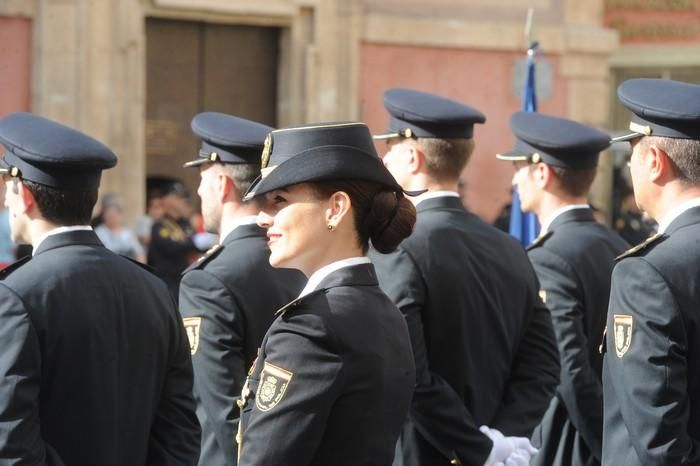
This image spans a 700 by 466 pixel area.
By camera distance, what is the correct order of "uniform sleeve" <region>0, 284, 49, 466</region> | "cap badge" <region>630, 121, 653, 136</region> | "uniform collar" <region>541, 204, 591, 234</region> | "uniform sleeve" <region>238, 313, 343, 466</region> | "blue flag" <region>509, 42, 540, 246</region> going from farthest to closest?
1. "blue flag" <region>509, 42, 540, 246</region>
2. "uniform collar" <region>541, 204, 591, 234</region>
3. "cap badge" <region>630, 121, 653, 136</region>
4. "uniform sleeve" <region>0, 284, 49, 466</region>
5. "uniform sleeve" <region>238, 313, 343, 466</region>

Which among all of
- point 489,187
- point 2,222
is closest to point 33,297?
point 2,222

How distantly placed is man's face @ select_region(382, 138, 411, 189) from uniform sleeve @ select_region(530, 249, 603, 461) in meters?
0.75

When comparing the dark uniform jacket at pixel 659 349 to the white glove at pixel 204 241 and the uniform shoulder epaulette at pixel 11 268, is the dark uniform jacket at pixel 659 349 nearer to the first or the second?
the uniform shoulder epaulette at pixel 11 268

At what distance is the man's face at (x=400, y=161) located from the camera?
16.3 feet

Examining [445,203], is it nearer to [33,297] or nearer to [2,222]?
[33,297]

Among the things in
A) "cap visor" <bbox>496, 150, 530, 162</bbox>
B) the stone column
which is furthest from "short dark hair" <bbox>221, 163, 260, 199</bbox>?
the stone column

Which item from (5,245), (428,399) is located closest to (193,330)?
(428,399)

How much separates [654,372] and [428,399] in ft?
3.52

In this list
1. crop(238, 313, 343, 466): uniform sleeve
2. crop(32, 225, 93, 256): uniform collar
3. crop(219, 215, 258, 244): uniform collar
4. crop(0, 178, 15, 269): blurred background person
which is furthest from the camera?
crop(0, 178, 15, 269): blurred background person

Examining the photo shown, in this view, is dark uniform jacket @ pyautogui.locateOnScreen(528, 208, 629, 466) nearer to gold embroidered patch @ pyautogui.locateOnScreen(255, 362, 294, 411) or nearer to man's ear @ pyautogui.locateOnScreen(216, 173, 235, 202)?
man's ear @ pyautogui.locateOnScreen(216, 173, 235, 202)

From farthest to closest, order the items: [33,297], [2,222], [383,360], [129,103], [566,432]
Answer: [129,103] < [2,222] < [566,432] < [33,297] < [383,360]

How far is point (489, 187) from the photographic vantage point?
1545 centimetres

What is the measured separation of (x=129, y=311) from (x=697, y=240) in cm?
146

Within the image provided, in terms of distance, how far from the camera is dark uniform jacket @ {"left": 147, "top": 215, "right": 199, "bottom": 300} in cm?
1060
